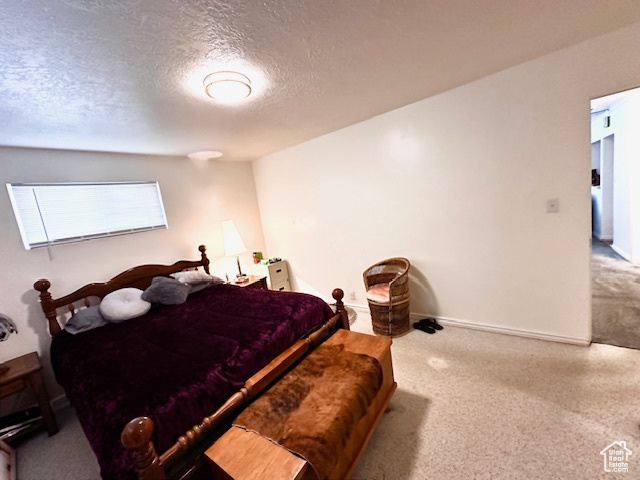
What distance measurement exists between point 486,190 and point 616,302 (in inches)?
79.0

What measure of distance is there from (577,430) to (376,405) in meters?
1.15

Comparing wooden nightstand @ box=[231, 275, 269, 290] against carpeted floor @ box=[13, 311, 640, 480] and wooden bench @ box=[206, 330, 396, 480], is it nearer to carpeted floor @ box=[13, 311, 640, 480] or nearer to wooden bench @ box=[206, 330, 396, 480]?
carpeted floor @ box=[13, 311, 640, 480]

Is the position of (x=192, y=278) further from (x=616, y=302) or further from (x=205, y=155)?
(x=616, y=302)

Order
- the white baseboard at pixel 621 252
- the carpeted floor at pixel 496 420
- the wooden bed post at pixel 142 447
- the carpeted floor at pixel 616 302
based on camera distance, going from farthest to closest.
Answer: the white baseboard at pixel 621 252, the carpeted floor at pixel 616 302, the carpeted floor at pixel 496 420, the wooden bed post at pixel 142 447

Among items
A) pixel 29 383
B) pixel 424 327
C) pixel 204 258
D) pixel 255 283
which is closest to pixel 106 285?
pixel 29 383

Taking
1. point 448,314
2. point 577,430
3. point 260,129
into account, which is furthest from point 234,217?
point 577,430

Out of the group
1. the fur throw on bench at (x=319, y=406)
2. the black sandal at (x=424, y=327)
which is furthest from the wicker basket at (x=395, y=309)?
the fur throw on bench at (x=319, y=406)

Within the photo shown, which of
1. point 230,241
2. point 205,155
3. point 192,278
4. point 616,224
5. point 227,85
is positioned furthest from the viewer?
point 616,224

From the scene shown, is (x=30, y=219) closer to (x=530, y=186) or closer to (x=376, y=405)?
(x=376, y=405)

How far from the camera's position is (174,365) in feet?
5.02

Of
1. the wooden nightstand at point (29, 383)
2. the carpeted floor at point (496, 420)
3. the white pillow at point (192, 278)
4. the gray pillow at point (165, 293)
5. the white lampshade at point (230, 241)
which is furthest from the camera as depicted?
the white lampshade at point (230, 241)

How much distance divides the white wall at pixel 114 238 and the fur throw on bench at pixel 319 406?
2.41 metres

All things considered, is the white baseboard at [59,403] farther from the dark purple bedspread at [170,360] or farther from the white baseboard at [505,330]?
the white baseboard at [505,330]

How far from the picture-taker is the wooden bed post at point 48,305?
2309 millimetres
